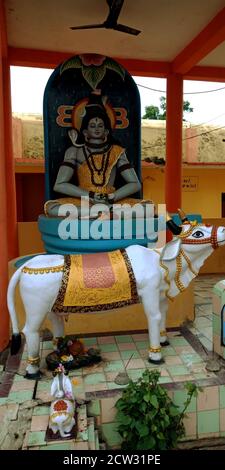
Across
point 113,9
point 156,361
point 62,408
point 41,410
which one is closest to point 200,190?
point 113,9

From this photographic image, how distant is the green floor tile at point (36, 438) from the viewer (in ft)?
9.09

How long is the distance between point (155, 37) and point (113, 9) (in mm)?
1836


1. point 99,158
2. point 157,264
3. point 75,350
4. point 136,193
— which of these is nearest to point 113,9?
point 99,158

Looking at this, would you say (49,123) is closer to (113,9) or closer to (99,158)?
(99,158)

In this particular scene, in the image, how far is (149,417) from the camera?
9.78ft

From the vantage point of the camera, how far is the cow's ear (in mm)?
3900

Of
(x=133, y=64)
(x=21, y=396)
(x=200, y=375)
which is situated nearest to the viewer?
(x=21, y=396)

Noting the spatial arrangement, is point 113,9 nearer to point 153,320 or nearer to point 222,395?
point 153,320

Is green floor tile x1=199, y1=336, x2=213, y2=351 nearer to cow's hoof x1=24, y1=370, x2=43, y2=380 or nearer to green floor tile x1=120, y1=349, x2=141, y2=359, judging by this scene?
green floor tile x1=120, y1=349, x2=141, y2=359

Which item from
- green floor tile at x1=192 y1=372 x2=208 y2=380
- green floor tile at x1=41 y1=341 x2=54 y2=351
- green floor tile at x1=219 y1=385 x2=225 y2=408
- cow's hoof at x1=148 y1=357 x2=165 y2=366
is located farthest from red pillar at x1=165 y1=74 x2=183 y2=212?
green floor tile at x1=219 y1=385 x2=225 y2=408

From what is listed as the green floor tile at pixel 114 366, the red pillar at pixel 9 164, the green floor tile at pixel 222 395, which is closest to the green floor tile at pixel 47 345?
the green floor tile at pixel 114 366

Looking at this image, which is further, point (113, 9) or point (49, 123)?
point (49, 123)

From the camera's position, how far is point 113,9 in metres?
5.31

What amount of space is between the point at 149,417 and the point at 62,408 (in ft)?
2.26
